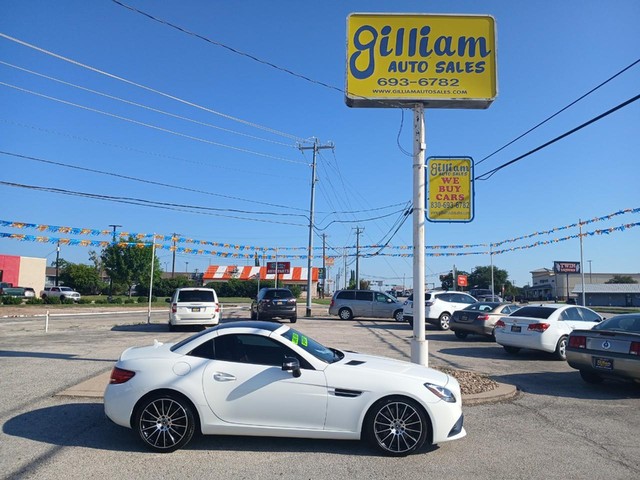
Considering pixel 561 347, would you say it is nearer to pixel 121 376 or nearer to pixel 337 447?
pixel 337 447

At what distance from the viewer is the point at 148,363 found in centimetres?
582

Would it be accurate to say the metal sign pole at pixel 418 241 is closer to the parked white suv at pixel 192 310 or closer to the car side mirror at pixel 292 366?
the car side mirror at pixel 292 366

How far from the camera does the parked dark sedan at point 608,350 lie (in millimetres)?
8562

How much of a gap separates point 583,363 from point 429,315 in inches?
499

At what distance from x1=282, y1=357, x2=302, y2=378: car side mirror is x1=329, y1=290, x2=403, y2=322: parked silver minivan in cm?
2213

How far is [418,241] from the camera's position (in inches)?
388

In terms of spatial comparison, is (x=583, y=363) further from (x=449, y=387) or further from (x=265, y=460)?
(x=265, y=460)

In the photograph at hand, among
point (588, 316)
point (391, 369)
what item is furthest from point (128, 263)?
point (391, 369)

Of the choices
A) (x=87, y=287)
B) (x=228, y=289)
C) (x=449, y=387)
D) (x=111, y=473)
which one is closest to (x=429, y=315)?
(x=449, y=387)

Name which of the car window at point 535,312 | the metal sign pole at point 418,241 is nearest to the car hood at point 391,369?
the metal sign pole at point 418,241

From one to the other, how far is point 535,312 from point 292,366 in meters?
10.2

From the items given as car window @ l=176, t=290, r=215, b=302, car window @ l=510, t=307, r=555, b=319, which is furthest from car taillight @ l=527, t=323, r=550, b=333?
car window @ l=176, t=290, r=215, b=302

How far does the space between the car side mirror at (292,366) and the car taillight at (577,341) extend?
6280mm

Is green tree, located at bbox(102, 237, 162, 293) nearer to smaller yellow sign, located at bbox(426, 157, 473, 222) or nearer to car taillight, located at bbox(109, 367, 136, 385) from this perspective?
smaller yellow sign, located at bbox(426, 157, 473, 222)
